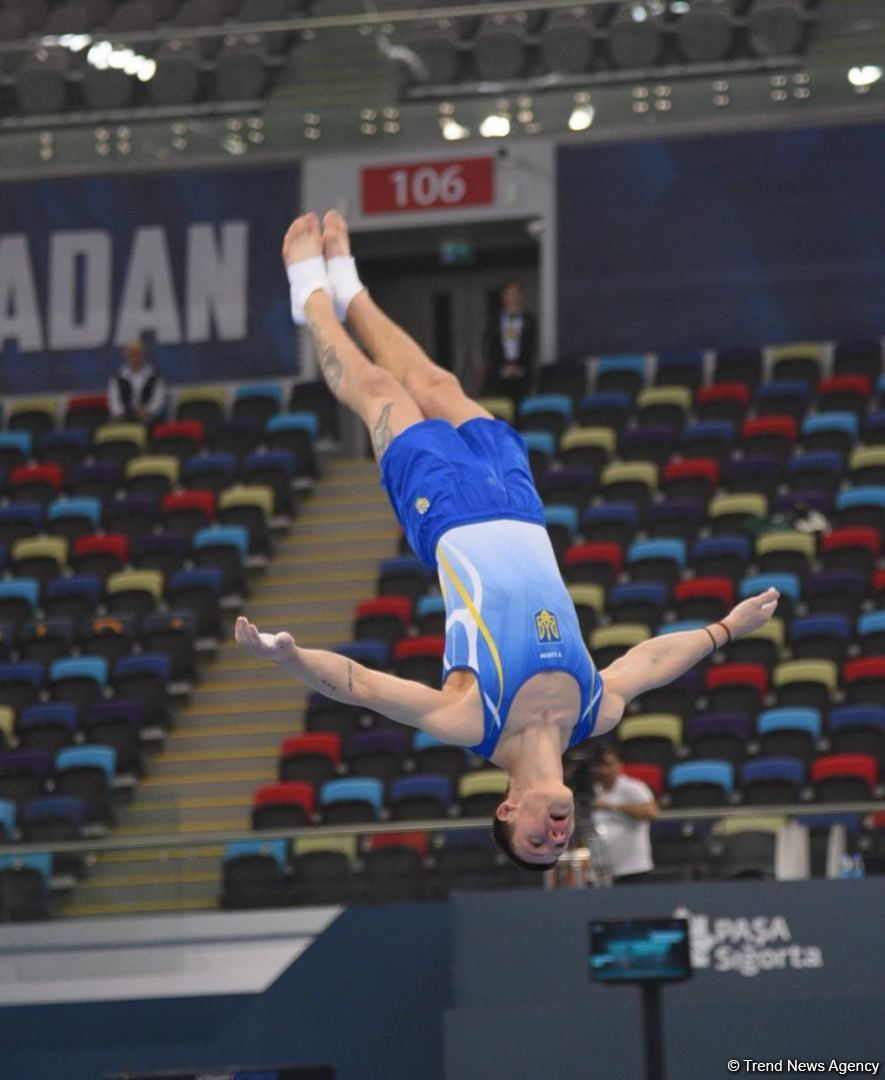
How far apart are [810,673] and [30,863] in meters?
5.93

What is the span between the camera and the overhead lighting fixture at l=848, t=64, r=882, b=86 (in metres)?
19.3

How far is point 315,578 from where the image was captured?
1911cm

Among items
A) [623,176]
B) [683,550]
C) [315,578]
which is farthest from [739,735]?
[623,176]

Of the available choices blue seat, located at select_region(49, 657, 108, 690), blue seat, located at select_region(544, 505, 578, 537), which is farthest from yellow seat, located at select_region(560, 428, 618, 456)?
blue seat, located at select_region(49, 657, 108, 690)

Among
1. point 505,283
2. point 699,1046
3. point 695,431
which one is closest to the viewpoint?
point 699,1046

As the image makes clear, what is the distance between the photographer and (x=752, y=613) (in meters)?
8.09

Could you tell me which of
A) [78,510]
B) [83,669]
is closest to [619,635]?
[83,669]

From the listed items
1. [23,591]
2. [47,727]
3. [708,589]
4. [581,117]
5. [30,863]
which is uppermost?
[581,117]

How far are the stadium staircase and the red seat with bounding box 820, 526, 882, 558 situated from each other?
4.34 metres

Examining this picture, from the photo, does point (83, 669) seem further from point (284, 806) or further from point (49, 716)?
point (284, 806)

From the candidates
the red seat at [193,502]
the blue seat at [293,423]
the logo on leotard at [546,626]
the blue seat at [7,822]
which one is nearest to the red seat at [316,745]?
the blue seat at [7,822]

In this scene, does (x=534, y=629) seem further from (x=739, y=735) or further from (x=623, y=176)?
(x=623, y=176)

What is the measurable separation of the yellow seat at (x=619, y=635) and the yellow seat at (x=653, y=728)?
0.78 meters

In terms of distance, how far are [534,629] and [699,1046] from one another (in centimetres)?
352
